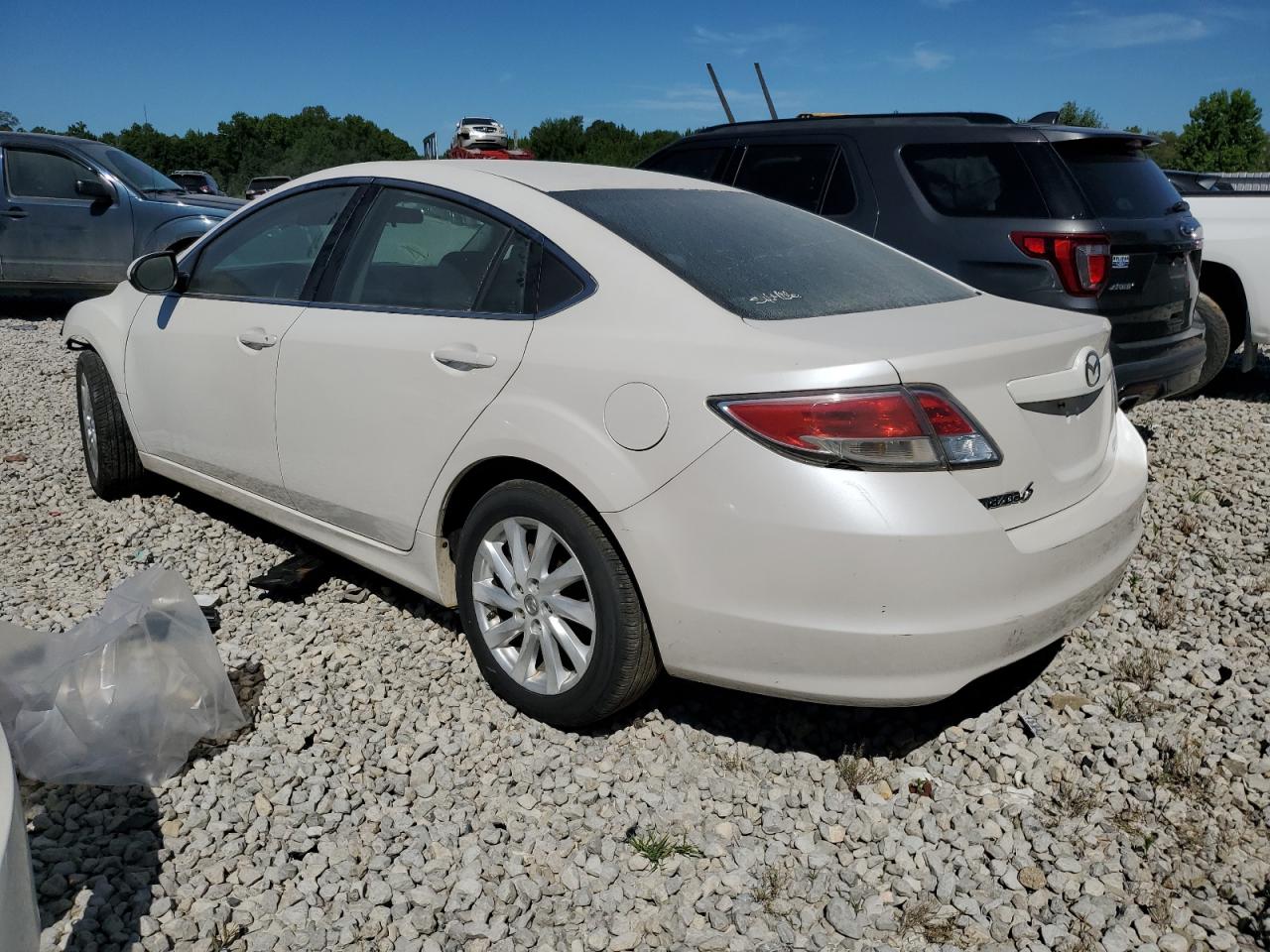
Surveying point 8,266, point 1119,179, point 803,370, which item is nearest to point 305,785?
point 803,370

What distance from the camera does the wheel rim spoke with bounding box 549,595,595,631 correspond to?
2912mm

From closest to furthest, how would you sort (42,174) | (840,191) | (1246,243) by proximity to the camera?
(840,191) < (1246,243) < (42,174)

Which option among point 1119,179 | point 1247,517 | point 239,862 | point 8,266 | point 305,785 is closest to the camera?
point 239,862

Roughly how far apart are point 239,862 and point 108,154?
35.8 feet

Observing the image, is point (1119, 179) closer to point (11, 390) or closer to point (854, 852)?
point (854, 852)

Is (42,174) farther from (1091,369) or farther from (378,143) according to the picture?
(378,143)

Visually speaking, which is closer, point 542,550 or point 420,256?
point 542,550

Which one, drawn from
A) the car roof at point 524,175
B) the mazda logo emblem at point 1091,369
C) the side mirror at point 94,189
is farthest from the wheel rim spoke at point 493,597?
the side mirror at point 94,189

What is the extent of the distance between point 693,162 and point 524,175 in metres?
3.35

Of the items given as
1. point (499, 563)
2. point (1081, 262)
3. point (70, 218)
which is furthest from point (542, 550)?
point (70, 218)

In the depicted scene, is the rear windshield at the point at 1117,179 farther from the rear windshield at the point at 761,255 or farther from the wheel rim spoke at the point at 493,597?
the wheel rim spoke at the point at 493,597

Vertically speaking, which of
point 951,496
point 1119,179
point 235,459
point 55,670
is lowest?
point 55,670

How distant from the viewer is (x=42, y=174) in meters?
11.1

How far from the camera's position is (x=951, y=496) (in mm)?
2475
